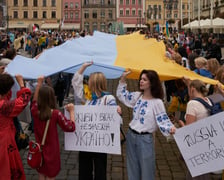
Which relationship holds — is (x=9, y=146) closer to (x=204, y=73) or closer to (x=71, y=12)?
(x=204, y=73)

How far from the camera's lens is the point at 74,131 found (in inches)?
195

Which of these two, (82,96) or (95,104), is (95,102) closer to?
(95,104)

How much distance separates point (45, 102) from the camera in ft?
15.3

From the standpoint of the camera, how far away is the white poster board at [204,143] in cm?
450

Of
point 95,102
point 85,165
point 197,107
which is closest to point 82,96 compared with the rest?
point 95,102

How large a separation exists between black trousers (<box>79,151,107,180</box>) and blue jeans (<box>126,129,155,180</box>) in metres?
0.40

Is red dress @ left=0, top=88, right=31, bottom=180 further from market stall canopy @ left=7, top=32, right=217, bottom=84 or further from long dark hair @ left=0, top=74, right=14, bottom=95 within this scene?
market stall canopy @ left=7, top=32, right=217, bottom=84

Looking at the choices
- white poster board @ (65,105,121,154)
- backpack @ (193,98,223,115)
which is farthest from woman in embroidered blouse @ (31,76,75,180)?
backpack @ (193,98,223,115)

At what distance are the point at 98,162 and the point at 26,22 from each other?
4247 inches

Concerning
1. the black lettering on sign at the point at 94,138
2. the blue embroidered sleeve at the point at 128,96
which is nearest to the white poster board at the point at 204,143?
the blue embroidered sleeve at the point at 128,96

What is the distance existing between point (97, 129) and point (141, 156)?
2.20 feet

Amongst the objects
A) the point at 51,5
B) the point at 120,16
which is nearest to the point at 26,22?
the point at 51,5

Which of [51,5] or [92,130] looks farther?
[51,5]

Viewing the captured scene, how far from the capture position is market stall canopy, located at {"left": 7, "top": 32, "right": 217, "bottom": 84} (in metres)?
5.70
